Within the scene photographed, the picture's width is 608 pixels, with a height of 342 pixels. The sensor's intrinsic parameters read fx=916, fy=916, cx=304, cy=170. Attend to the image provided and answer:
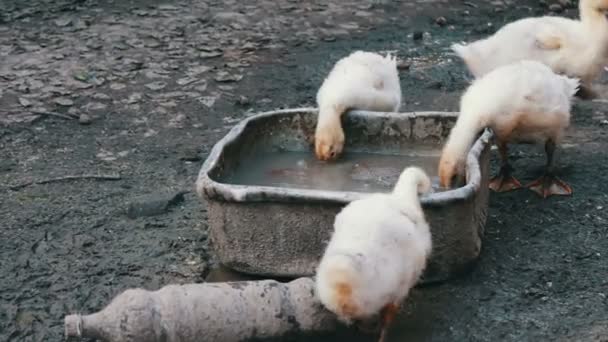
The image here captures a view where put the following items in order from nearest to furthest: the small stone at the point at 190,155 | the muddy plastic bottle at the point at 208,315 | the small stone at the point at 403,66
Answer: the muddy plastic bottle at the point at 208,315 → the small stone at the point at 190,155 → the small stone at the point at 403,66

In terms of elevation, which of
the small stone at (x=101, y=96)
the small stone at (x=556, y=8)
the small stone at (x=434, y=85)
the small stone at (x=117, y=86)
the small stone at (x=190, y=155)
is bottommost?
the small stone at (x=101, y=96)

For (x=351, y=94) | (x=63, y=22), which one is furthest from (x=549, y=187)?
(x=63, y=22)

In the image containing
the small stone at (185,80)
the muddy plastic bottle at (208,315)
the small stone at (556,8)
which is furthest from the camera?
the small stone at (556,8)

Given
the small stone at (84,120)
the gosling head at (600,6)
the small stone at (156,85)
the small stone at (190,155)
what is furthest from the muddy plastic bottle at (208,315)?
the small stone at (156,85)

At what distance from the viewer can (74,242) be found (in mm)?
5016

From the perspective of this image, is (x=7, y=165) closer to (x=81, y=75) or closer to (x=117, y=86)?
(x=117, y=86)

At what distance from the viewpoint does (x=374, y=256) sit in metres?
3.53

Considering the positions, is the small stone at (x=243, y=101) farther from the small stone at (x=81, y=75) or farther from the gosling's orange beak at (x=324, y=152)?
the gosling's orange beak at (x=324, y=152)

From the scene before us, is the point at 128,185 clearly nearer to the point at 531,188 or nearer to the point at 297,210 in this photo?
the point at 297,210

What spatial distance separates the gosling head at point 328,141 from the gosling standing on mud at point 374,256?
116cm

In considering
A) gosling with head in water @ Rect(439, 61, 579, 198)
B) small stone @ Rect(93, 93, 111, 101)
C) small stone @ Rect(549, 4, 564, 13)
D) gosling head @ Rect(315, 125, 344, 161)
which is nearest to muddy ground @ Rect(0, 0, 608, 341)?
small stone @ Rect(93, 93, 111, 101)

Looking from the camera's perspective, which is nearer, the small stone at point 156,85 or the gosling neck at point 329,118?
the gosling neck at point 329,118

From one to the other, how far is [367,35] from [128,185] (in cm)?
386

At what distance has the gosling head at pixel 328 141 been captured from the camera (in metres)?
5.09
